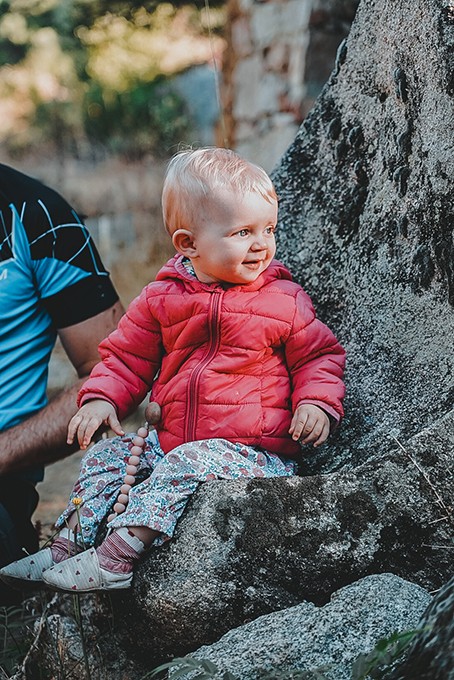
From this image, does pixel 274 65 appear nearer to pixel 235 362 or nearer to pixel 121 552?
pixel 235 362

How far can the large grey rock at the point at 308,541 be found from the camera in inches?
79.5

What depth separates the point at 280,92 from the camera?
7164mm

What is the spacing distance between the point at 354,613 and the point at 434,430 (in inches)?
15.8

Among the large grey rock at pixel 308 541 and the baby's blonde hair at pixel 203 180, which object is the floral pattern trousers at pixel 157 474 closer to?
the large grey rock at pixel 308 541

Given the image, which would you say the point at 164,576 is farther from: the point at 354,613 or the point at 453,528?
the point at 453,528

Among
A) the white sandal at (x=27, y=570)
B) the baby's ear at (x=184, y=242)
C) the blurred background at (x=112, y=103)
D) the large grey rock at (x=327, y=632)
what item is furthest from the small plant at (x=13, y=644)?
the blurred background at (x=112, y=103)

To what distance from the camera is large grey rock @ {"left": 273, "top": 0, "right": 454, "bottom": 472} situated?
2.20 m

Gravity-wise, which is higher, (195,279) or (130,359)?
(195,279)

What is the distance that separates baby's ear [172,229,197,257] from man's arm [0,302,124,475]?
89 cm

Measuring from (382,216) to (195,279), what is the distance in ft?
1.66

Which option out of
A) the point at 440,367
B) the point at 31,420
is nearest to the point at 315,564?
the point at 440,367

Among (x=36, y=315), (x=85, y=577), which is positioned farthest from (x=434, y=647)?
(x=36, y=315)

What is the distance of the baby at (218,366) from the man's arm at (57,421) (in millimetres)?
748

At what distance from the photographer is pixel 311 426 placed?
7.16 feet
